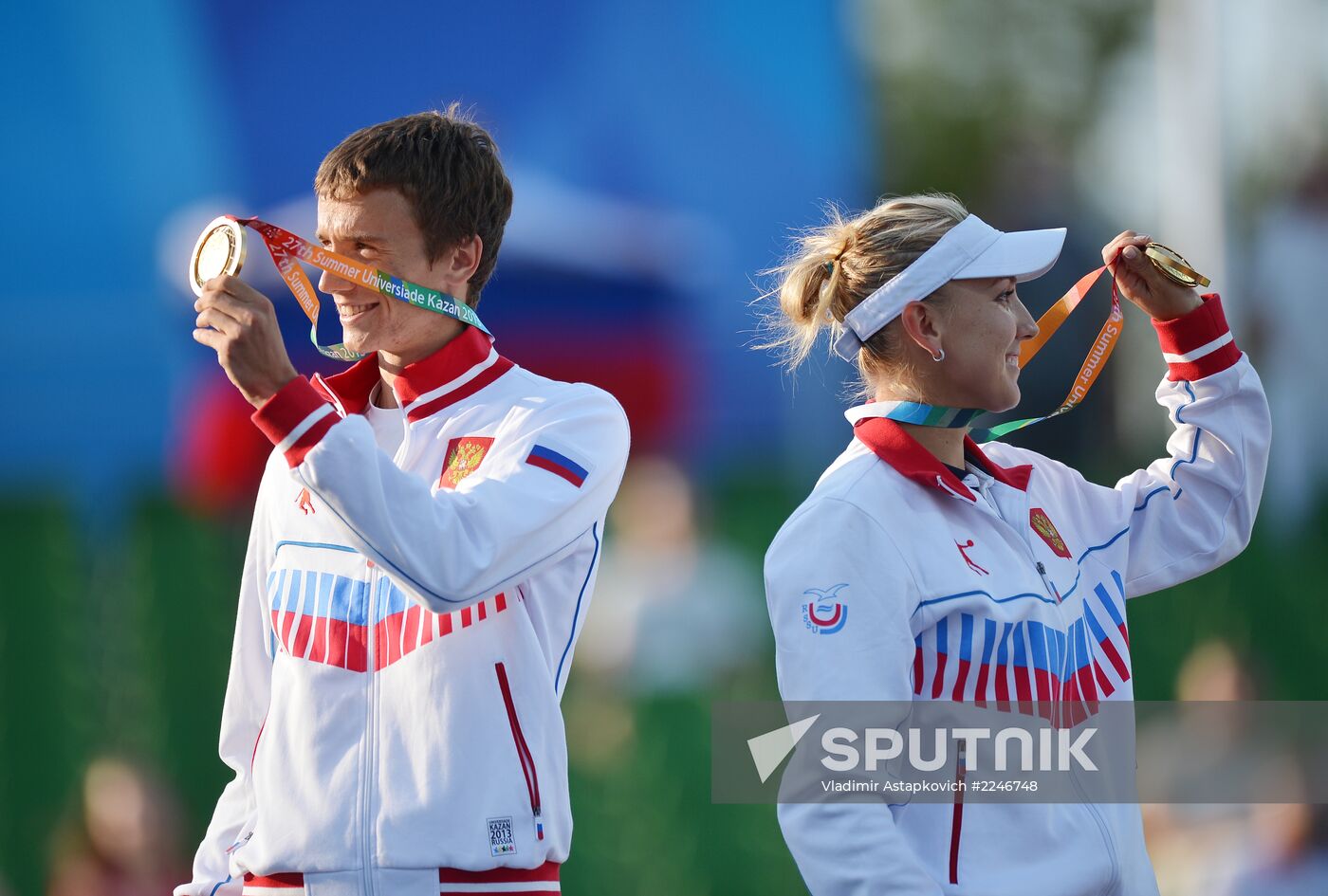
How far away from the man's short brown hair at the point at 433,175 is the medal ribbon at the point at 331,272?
121 mm

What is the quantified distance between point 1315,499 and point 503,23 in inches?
250

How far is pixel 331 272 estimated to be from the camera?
3.25 m

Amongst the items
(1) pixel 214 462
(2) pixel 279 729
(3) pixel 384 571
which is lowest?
(2) pixel 279 729

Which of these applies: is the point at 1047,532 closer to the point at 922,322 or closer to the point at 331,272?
the point at 922,322

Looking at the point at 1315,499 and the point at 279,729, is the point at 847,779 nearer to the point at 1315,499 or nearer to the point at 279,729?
the point at 279,729

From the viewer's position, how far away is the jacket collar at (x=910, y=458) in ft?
10.8

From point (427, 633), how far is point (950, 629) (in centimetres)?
97

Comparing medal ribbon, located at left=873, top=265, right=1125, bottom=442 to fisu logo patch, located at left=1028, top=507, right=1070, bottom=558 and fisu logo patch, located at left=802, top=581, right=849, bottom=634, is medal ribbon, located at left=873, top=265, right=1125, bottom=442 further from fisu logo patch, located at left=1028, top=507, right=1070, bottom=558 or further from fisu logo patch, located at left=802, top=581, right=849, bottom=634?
fisu logo patch, located at left=802, top=581, right=849, bottom=634

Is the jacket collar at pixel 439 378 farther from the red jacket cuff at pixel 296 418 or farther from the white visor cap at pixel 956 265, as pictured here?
the white visor cap at pixel 956 265

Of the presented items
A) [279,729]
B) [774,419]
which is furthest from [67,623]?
[774,419]

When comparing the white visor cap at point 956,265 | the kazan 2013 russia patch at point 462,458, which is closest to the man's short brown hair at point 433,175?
the kazan 2013 russia patch at point 462,458

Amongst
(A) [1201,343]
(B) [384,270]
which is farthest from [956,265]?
(B) [384,270]

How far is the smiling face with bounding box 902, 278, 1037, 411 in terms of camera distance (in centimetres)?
340

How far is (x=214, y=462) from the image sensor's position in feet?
30.5
